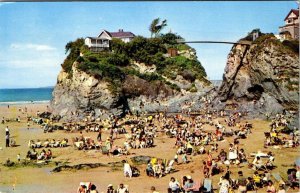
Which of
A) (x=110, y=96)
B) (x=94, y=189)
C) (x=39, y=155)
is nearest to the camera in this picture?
(x=94, y=189)

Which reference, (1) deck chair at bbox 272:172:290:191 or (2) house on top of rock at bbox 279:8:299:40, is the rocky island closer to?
(2) house on top of rock at bbox 279:8:299:40

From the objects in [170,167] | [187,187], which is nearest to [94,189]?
[187,187]

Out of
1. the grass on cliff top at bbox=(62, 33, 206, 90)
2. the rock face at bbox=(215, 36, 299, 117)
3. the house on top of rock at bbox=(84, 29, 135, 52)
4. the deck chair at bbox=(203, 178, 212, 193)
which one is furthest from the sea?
the deck chair at bbox=(203, 178, 212, 193)

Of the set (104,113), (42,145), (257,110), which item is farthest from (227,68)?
(42,145)

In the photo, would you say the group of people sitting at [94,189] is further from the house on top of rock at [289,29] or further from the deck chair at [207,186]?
the house on top of rock at [289,29]

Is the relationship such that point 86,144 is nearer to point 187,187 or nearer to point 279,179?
point 187,187

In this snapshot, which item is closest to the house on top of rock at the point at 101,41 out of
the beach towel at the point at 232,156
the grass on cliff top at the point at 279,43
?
the grass on cliff top at the point at 279,43
